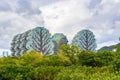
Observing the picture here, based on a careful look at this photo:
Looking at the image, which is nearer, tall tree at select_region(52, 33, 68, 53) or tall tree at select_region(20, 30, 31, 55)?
tall tree at select_region(20, 30, 31, 55)

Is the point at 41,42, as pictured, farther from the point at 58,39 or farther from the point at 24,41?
the point at 58,39

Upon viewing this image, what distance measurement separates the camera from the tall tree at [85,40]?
112750mm

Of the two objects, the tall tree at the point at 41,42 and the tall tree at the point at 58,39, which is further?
the tall tree at the point at 58,39

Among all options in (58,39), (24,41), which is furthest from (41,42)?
(58,39)

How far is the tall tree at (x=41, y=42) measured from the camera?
10099cm

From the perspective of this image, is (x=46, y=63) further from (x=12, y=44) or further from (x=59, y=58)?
(x=12, y=44)

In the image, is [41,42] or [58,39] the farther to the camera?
[58,39]

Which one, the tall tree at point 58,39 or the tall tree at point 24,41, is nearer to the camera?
the tall tree at point 24,41

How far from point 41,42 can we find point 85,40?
Answer: 17.9 m

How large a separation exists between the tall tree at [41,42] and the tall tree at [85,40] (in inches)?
442

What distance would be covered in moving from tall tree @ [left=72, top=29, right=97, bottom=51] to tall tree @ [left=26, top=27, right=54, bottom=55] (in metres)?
11.2

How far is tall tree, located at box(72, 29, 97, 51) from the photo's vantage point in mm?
112750

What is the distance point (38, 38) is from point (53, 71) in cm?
4999

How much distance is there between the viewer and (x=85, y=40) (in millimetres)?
114938
